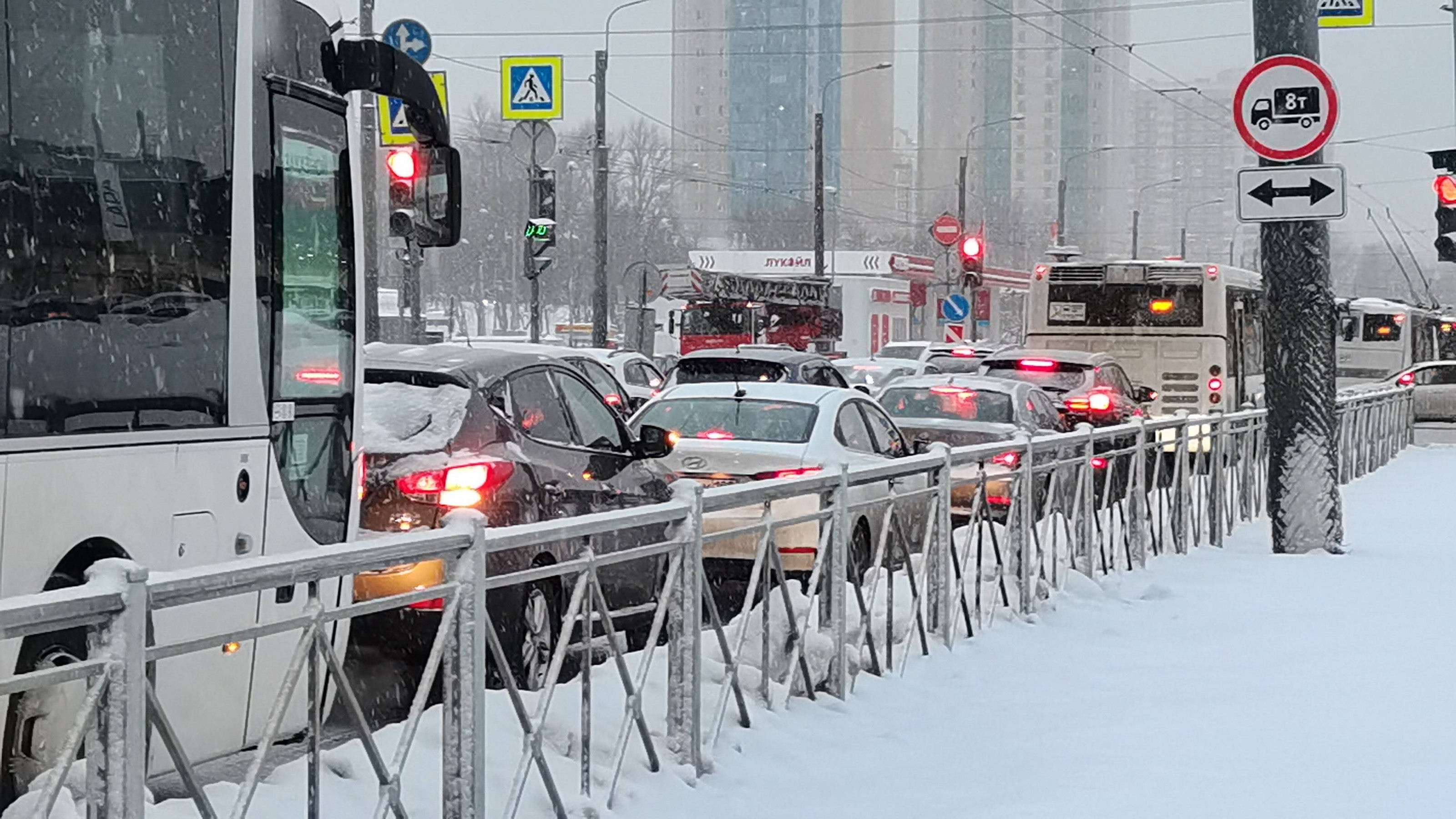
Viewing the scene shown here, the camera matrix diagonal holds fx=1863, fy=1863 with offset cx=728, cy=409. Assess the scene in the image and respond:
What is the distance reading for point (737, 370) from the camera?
18.8m

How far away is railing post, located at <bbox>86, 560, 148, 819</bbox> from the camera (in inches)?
137

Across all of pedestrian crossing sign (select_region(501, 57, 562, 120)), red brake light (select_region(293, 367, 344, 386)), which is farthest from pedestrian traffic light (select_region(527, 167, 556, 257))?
red brake light (select_region(293, 367, 344, 386))

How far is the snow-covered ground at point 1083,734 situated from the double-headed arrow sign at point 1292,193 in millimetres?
2937

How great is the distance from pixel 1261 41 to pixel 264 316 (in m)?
8.66

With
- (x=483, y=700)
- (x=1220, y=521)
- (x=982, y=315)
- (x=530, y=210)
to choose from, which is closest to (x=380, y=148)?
(x=530, y=210)

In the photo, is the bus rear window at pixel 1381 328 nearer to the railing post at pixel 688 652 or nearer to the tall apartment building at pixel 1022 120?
the railing post at pixel 688 652

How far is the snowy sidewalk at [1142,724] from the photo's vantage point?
6.10m

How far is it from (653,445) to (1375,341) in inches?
1472

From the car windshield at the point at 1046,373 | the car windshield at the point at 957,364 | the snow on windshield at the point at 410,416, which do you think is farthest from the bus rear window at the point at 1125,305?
the snow on windshield at the point at 410,416

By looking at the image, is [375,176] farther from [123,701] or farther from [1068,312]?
[123,701]

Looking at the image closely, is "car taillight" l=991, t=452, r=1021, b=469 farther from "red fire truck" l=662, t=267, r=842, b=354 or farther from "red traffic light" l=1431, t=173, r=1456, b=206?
"red fire truck" l=662, t=267, r=842, b=354

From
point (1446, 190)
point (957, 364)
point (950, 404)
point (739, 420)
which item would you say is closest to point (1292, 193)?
point (739, 420)

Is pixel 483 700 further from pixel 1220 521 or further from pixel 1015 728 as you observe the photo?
pixel 1220 521

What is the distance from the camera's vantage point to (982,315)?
244 ft
